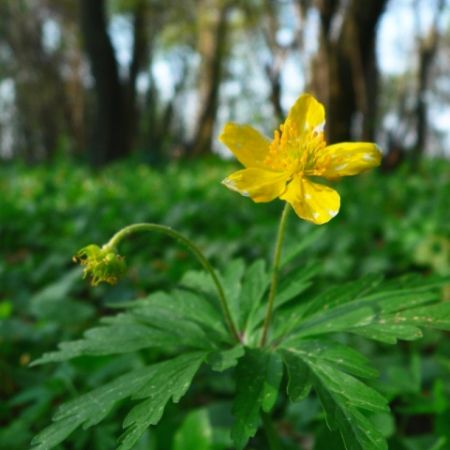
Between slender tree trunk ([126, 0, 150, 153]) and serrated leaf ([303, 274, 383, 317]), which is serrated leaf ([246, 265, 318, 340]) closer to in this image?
serrated leaf ([303, 274, 383, 317])

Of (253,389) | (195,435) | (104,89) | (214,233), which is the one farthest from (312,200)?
(104,89)

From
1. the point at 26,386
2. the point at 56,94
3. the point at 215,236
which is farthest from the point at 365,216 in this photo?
the point at 56,94

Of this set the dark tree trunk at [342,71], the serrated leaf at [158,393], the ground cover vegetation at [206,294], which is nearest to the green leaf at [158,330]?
the ground cover vegetation at [206,294]

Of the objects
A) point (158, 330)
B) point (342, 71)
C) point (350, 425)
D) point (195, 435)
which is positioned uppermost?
point (342, 71)

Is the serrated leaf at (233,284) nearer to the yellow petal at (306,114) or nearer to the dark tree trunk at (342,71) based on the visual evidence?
the yellow petal at (306,114)

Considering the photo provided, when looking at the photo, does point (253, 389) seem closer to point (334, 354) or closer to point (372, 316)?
point (334, 354)
